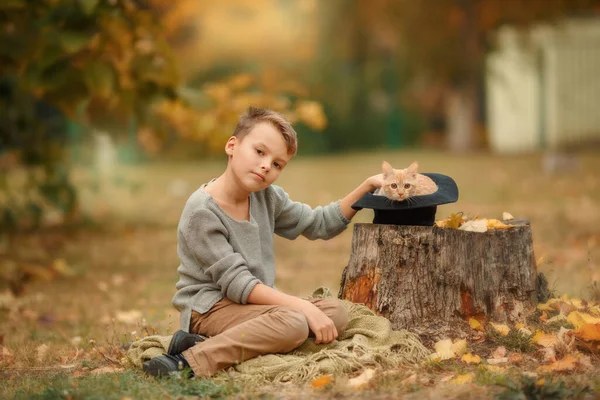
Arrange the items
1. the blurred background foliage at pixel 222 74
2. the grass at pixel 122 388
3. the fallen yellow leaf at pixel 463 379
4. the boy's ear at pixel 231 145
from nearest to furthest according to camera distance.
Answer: the grass at pixel 122 388 < the fallen yellow leaf at pixel 463 379 < the boy's ear at pixel 231 145 < the blurred background foliage at pixel 222 74

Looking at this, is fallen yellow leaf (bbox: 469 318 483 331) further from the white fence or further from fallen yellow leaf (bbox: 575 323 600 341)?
the white fence

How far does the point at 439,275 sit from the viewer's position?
3.71 meters

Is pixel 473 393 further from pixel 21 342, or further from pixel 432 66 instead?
pixel 432 66

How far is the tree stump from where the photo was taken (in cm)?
372

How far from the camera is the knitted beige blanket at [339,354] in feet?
10.9

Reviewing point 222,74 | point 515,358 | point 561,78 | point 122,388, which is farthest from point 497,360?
point 222,74

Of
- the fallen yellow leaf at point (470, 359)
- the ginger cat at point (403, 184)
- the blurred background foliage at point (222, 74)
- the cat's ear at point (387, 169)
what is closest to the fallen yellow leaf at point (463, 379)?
the fallen yellow leaf at point (470, 359)

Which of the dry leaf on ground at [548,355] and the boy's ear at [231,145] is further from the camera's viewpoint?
the boy's ear at [231,145]

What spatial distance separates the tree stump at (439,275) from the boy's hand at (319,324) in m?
0.38

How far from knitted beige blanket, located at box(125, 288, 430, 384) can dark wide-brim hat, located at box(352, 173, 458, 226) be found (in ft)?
1.44

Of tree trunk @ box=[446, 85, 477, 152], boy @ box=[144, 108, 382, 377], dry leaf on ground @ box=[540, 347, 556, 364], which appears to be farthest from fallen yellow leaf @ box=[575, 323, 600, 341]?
tree trunk @ box=[446, 85, 477, 152]

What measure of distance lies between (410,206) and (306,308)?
67 cm

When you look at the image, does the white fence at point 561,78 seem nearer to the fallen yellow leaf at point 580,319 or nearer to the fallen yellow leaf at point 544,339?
the fallen yellow leaf at point 580,319

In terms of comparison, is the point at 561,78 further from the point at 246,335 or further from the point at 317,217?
the point at 246,335
